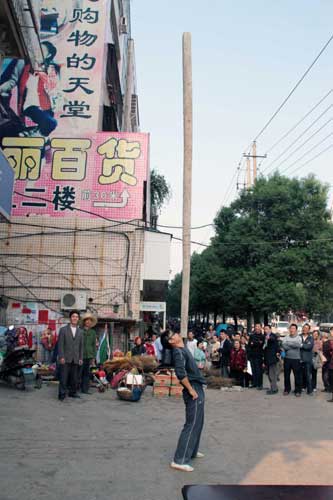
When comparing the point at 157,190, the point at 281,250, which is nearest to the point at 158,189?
the point at 157,190

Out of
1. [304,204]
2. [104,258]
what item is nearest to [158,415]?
[104,258]

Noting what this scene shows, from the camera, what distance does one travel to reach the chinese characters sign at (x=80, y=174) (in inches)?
608

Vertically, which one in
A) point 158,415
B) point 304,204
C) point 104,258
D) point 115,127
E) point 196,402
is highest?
point 115,127

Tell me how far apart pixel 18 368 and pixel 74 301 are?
419 cm

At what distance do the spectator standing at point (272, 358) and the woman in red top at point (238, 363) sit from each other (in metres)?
0.64

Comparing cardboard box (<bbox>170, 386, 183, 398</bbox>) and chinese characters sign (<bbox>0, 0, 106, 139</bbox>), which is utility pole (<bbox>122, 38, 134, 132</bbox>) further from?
cardboard box (<bbox>170, 386, 183, 398</bbox>)

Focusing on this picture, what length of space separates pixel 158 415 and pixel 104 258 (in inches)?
283

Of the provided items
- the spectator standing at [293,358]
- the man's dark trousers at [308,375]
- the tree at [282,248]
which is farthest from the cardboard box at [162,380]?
the tree at [282,248]

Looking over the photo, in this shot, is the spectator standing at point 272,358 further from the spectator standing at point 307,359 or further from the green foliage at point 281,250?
the green foliage at point 281,250

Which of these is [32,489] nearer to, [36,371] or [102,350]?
[36,371]

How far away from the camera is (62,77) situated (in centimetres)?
1686

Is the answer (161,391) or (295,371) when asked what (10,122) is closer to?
(161,391)

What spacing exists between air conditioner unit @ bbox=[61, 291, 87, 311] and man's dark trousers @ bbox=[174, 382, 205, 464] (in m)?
9.29

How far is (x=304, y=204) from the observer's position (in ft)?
80.0
